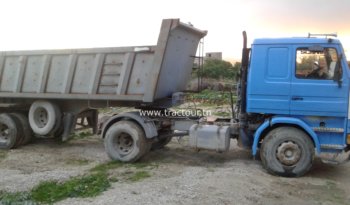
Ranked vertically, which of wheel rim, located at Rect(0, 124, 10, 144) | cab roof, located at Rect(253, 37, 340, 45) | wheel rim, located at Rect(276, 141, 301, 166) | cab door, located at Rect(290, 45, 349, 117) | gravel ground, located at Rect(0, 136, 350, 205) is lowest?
gravel ground, located at Rect(0, 136, 350, 205)

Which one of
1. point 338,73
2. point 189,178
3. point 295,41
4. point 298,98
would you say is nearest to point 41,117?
point 189,178

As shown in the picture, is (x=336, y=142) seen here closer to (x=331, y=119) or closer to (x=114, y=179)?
(x=331, y=119)

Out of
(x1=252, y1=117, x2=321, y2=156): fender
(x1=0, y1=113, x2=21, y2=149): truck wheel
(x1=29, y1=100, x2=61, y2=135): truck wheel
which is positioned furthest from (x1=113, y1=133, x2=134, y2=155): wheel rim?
(x1=0, y1=113, x2=21, y2=149): truck wheel

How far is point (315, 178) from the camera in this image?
25.1 ft

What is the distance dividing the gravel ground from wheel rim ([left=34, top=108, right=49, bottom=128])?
2.10 feet

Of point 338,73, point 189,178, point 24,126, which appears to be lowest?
point 189,178

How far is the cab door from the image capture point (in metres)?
7.38

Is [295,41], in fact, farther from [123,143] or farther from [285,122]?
[123,143]

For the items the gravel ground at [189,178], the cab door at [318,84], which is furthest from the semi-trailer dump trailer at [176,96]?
the gravel ground at [189,178]

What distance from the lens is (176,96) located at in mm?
9312

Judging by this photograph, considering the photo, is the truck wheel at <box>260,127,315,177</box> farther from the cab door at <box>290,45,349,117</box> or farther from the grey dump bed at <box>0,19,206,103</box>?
the grey dump bed at <box>0,19,206,103</box>

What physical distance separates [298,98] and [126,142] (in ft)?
11.9

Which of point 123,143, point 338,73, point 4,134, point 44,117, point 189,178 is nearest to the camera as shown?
point 189,178

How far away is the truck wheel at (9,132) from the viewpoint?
1011cm
